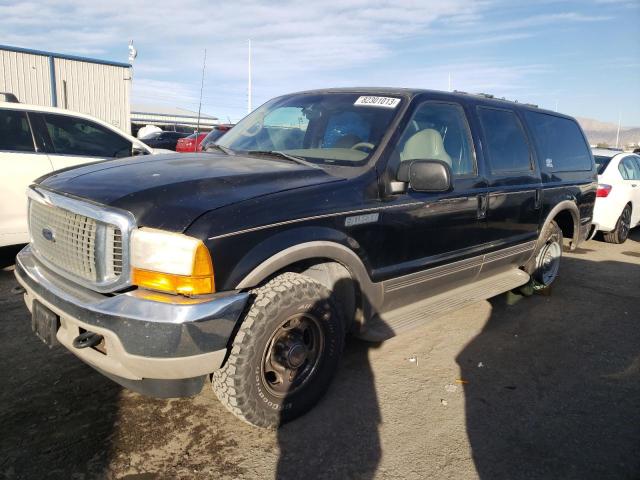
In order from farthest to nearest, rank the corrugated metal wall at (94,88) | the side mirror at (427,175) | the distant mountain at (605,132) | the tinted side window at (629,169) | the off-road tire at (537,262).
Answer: the distant mountain at (605,132) → the corrugated metal wall at (94,88) → the tinted side window at (629,169) → the off-road tire at (537,262) → the side mirror at (427,175)

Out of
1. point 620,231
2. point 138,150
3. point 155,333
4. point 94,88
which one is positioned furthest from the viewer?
point 94,88

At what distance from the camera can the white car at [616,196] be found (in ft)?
25.5

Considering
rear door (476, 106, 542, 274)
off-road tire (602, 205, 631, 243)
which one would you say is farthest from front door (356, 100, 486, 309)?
off-road tire (602, 205, 631, 243)

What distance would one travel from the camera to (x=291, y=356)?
2635 mm

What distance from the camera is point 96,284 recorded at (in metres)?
2.33

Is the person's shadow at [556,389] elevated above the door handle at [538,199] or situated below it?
below

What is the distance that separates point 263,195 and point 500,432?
1866 millimetres

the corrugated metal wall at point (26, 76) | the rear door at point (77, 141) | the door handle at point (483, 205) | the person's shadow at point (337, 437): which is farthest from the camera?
the corrugated metal wall at point (26, 76)

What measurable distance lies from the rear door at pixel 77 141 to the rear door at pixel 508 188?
432 centimetres

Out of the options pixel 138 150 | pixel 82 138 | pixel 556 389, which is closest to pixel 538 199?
pixel 556 389

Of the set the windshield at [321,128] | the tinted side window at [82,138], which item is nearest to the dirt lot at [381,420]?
the windshield at [321,128]

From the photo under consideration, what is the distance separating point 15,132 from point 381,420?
193 inches

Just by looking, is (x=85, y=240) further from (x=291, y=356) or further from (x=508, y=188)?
(x=508, y=188)

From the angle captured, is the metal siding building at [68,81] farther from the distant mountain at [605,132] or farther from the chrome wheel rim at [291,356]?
the distant mountain at [605,132]
